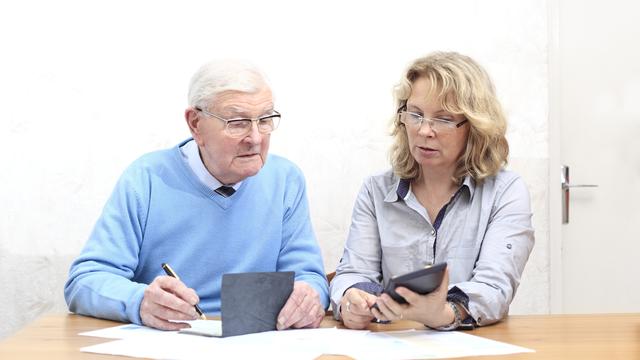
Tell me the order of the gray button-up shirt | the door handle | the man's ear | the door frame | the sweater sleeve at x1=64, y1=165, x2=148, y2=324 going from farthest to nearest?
the door handle < the door frame < the man's ear < the gray button-up shirt < the sweater sleeve at x1=64, y1=165, x2=148, y2=324

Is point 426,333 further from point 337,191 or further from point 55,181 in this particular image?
point 55,181

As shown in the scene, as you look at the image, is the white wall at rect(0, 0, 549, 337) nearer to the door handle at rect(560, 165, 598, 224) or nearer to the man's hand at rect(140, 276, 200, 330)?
the door handle at rect(560, 165, 598, 224)

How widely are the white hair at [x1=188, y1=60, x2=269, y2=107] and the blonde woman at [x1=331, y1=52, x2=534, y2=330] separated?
41 cm

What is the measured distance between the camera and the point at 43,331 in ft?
6.20

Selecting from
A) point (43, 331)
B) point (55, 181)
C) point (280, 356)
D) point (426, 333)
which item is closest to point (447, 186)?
point (426, 333)

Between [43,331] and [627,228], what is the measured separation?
2758 millimetres

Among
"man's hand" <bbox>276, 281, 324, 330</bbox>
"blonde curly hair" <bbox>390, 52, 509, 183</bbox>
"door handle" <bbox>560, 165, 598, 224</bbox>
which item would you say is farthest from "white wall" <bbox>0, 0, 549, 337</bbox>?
"man's hand" <bbox>276, 281, 324, 330</bbox>

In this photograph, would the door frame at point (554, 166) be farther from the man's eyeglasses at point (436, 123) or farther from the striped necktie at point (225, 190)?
the striped necktie at point (225, 190)

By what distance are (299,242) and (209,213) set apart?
27 cm

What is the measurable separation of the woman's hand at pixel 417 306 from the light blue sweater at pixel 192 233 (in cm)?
39

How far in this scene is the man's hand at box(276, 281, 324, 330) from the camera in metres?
1.89

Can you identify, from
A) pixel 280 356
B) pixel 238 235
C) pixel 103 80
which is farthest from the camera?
pixel 103 80

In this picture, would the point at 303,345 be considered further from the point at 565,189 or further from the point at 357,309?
the point at 565,189

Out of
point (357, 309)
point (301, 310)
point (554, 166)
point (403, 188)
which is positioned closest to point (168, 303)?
point (301, 310)
